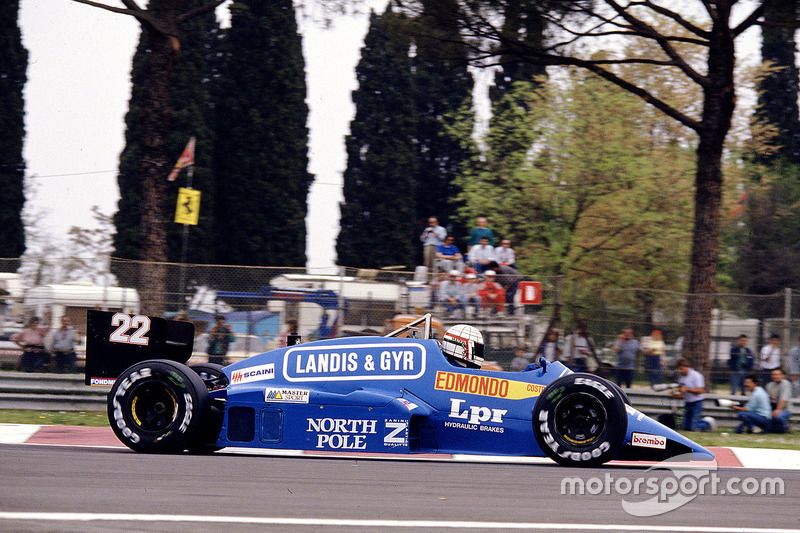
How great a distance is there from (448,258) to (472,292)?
→ 3.46 meters

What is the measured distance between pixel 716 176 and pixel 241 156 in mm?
20720

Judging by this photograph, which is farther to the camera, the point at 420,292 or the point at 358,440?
the point at 420,292

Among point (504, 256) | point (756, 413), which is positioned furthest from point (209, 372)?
point (504, 256)

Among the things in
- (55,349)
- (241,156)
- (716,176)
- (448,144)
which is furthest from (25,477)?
(448,144)

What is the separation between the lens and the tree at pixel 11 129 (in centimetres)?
2773

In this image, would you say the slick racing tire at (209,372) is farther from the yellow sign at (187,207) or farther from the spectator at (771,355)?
the spectator at (771,355)

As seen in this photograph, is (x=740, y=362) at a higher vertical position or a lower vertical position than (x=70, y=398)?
higher

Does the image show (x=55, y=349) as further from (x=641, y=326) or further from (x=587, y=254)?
(x=587, y=254)

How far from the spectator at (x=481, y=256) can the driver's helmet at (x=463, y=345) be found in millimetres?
7551

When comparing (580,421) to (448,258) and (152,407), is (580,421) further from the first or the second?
(448,258)

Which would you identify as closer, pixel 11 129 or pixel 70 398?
pixel 70 398

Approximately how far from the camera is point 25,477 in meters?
5.53

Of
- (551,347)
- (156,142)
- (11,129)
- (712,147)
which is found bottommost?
(551,347)

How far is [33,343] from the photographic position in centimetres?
1196
